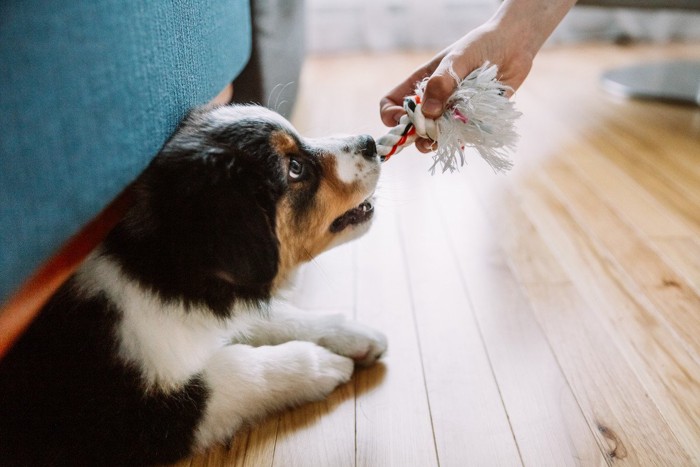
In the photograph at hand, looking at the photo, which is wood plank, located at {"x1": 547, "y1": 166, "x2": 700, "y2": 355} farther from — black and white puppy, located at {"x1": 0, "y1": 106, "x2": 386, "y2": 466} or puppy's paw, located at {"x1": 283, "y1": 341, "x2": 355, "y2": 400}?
black and white puppy, located at {"x1": 0, "y1": 106, "x2": 386, "y2": 466}

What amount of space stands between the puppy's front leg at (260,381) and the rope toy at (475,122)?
0.48m

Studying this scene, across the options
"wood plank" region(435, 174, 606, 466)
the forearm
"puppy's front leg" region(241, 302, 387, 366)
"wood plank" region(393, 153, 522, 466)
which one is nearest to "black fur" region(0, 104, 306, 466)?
"puppy's front leg" region(241, 302, 387, 366)

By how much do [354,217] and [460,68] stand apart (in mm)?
393

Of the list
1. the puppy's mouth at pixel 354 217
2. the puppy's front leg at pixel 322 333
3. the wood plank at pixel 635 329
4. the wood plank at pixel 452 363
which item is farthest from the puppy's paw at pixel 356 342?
the wood plank at pixel 635 329

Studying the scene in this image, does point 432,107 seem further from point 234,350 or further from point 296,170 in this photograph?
point 234,350

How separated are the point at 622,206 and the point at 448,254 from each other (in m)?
0.71

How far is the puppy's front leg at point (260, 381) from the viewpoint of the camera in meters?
1.26

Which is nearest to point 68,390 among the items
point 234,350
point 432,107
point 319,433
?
point 234,350

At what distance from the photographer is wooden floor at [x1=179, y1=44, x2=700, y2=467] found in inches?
48.8

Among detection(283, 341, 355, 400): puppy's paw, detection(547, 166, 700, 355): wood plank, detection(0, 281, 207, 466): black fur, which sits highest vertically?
detection(0, 281, 207, 466): black fur

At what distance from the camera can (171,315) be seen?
1.20m

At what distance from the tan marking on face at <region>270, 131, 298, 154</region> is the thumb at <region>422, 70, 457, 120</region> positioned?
11.6 inches

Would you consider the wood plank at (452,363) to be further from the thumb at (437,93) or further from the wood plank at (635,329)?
the thumb at (437,93)

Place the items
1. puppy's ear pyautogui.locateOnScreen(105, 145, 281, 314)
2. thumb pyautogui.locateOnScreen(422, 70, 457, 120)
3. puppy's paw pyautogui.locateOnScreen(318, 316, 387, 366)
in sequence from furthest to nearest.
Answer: puppy's paw pyautogui.locateOnScreen(318, 316, 387, 366) < thumb pyautogui.locateOnScreen(422, 70, 457, 120) < puppy's ear pyautogui.locateOnScreen(105, 145, 281, 314)
